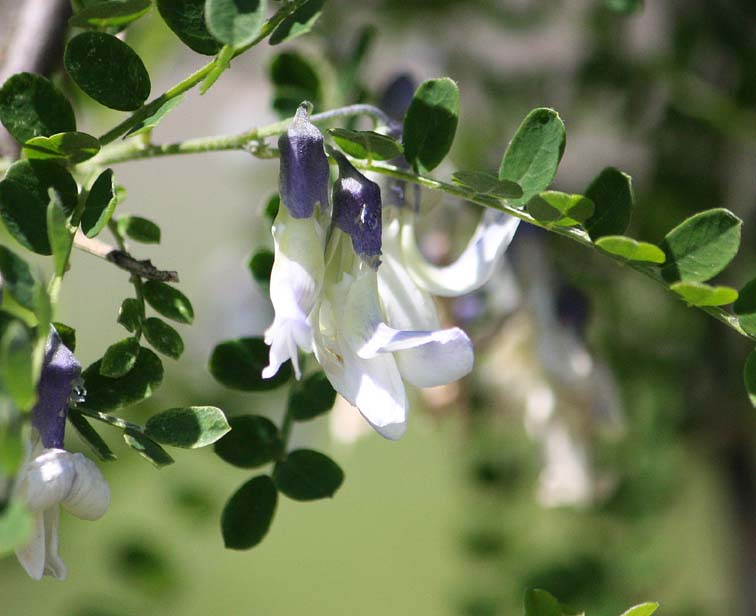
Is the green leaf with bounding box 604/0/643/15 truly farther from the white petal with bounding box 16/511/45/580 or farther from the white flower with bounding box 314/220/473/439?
the white petal with bounding box 16/511/45/580

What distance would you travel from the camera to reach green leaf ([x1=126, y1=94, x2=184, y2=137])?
11.2 inches

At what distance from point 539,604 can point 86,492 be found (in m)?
0.11

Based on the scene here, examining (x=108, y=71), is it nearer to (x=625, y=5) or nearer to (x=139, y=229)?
(x=139, y=229)

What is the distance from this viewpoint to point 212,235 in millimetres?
1787

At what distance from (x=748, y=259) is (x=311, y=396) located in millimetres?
445

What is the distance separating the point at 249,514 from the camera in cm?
33

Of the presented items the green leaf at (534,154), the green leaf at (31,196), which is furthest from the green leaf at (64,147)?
the green leaf at (534,154)

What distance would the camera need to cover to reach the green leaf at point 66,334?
27cm

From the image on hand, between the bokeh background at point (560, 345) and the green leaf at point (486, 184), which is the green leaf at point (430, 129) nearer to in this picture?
the green leaf at point (486, 184)

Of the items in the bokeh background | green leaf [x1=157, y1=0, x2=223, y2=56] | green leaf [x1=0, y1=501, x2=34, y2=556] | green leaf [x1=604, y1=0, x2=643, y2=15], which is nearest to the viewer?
green leaf [x1=0, y1=501, x2=34, y2=556]

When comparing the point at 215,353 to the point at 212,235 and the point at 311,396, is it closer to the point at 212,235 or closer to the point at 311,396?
the point at 311,396

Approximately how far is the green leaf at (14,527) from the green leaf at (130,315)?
0.09 metres

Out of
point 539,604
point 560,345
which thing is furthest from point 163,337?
point 560,345

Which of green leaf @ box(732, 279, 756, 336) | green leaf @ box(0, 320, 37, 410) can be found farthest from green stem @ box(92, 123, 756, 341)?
green leaf @ box(0, 320, 37, 410)
